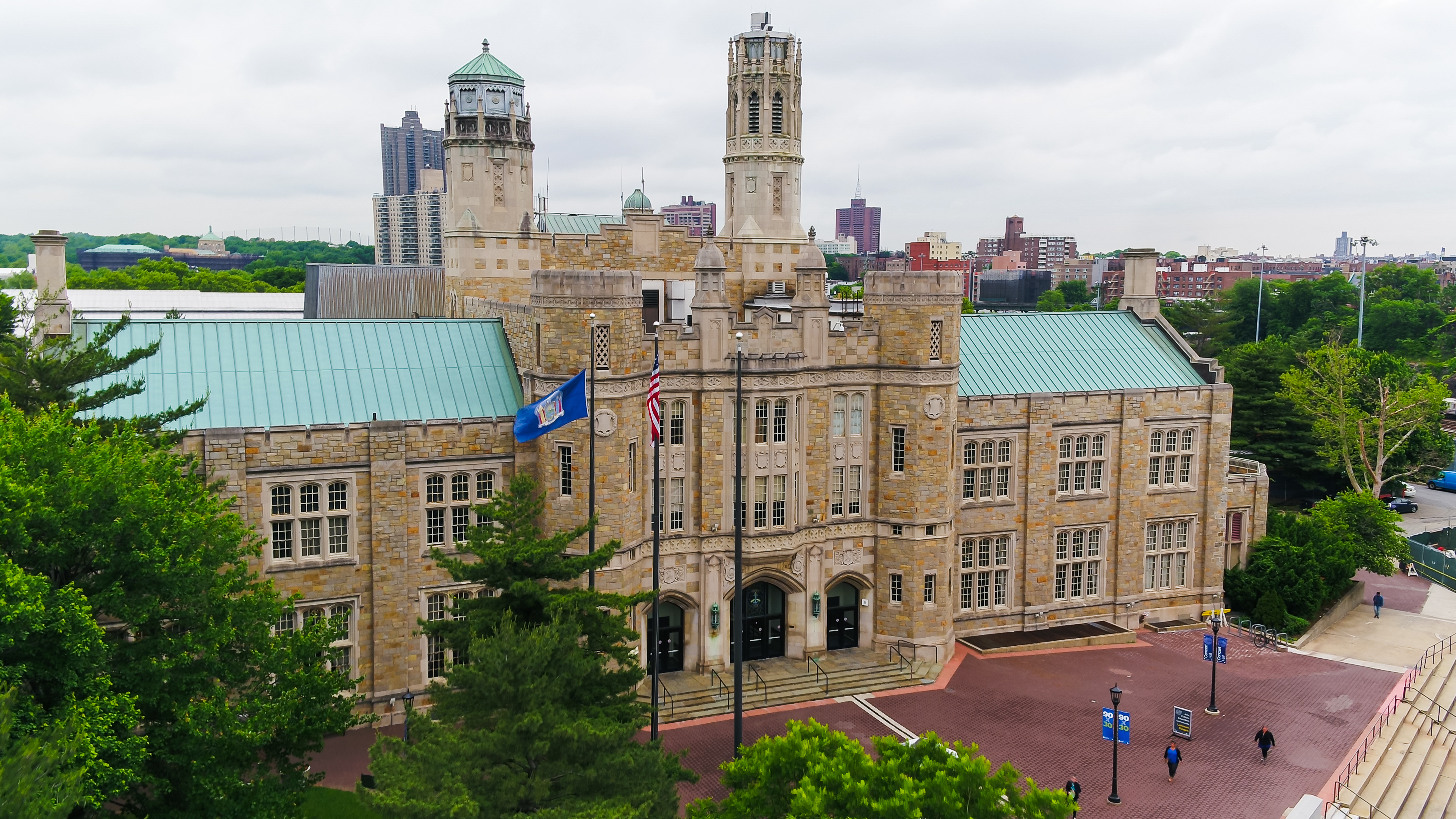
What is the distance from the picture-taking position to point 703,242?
41719mm

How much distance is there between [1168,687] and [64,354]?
35.8m

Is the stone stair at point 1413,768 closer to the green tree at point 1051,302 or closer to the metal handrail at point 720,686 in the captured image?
the metal handrail at point 720,686

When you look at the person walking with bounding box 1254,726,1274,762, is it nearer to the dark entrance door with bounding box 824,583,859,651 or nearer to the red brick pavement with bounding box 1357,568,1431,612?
the dark entrance door with bounding box 824,583,859,651

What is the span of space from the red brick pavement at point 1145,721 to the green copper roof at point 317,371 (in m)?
12.6

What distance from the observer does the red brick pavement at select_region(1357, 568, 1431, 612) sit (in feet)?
152

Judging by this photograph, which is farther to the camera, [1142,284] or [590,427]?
[1142,284]

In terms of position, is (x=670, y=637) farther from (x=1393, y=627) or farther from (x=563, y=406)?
(x=1393, y=627)

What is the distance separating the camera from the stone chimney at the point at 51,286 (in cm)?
3152

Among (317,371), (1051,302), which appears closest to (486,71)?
(317,371)

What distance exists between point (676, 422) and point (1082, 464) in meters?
16.4

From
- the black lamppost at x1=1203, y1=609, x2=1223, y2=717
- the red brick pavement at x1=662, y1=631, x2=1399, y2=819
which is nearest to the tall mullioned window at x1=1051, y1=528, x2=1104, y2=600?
the red brick pavement at x1=662, y1=631, x2=1399, y2=819

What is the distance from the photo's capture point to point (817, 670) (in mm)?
35125

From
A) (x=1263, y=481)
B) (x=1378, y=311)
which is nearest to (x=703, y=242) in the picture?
(x=1263, y=481)

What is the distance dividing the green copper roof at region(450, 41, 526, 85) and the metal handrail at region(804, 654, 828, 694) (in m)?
26.3
